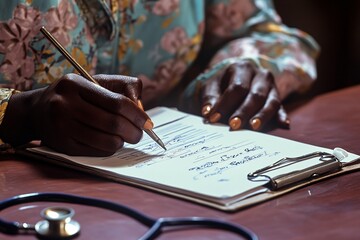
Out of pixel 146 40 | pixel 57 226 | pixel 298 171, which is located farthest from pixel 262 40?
pixel 57 226

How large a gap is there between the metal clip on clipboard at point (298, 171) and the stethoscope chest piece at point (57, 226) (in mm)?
225

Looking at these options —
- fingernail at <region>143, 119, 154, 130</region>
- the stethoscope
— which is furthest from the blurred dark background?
the stethoscope

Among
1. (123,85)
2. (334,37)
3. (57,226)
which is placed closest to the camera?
(57,226)

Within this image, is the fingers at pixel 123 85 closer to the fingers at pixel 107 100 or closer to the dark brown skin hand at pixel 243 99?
the fingers at pixel 107 100

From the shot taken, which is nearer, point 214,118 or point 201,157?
point 201,157

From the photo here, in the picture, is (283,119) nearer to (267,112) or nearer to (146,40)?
(267,112)

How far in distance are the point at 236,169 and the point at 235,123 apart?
0.70 ft

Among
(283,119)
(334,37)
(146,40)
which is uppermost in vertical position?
(146,40)

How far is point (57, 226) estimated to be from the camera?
2.30 feet

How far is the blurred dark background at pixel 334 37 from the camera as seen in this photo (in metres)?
2.12

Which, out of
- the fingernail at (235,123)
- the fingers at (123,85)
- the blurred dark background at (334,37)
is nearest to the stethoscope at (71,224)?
the fingers at (123,85)

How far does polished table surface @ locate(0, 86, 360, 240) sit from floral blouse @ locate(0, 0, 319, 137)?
167mm

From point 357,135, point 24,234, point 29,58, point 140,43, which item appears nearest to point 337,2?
point 140,43

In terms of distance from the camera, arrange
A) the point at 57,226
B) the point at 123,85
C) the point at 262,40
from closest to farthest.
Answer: the point at 57,226, the point at 123,85, the point at 262,40
